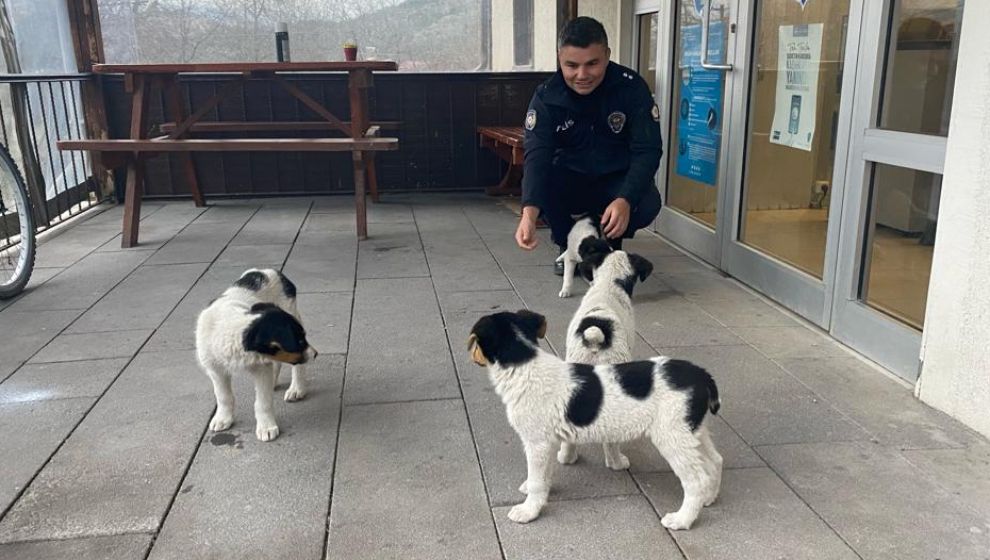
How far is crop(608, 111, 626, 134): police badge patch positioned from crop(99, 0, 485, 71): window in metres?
3.98

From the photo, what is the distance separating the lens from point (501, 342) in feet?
7.15

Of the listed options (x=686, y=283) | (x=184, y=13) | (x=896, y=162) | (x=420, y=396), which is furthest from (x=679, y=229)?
(x=184, y=13)

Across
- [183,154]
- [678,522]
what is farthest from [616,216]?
[183,154]

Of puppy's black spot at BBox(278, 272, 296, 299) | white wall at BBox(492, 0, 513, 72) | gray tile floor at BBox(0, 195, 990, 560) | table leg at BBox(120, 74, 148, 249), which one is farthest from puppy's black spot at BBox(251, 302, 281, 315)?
white wall at BBox(492, 0, 513, 72)

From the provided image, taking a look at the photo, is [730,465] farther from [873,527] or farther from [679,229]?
[679,229]

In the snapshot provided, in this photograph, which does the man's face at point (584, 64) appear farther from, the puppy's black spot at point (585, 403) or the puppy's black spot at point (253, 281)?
the puppy's black spot at point (585, 403)

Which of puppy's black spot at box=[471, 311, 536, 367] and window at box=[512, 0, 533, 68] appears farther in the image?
window at box=[512, 0, 533, 68]

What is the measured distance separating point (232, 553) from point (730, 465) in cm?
160

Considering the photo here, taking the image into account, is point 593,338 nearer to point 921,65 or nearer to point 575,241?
point 575,241

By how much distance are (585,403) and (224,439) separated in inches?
56.5

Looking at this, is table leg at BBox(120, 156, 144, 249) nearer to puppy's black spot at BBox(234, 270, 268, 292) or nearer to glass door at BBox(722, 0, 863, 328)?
puppy's black spot at BBox(234, 270, 268, 292)

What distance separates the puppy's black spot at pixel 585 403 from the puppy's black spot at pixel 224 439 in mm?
1344

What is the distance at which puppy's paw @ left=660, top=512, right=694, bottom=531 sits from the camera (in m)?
2.19

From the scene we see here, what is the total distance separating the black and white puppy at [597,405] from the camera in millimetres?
2088
